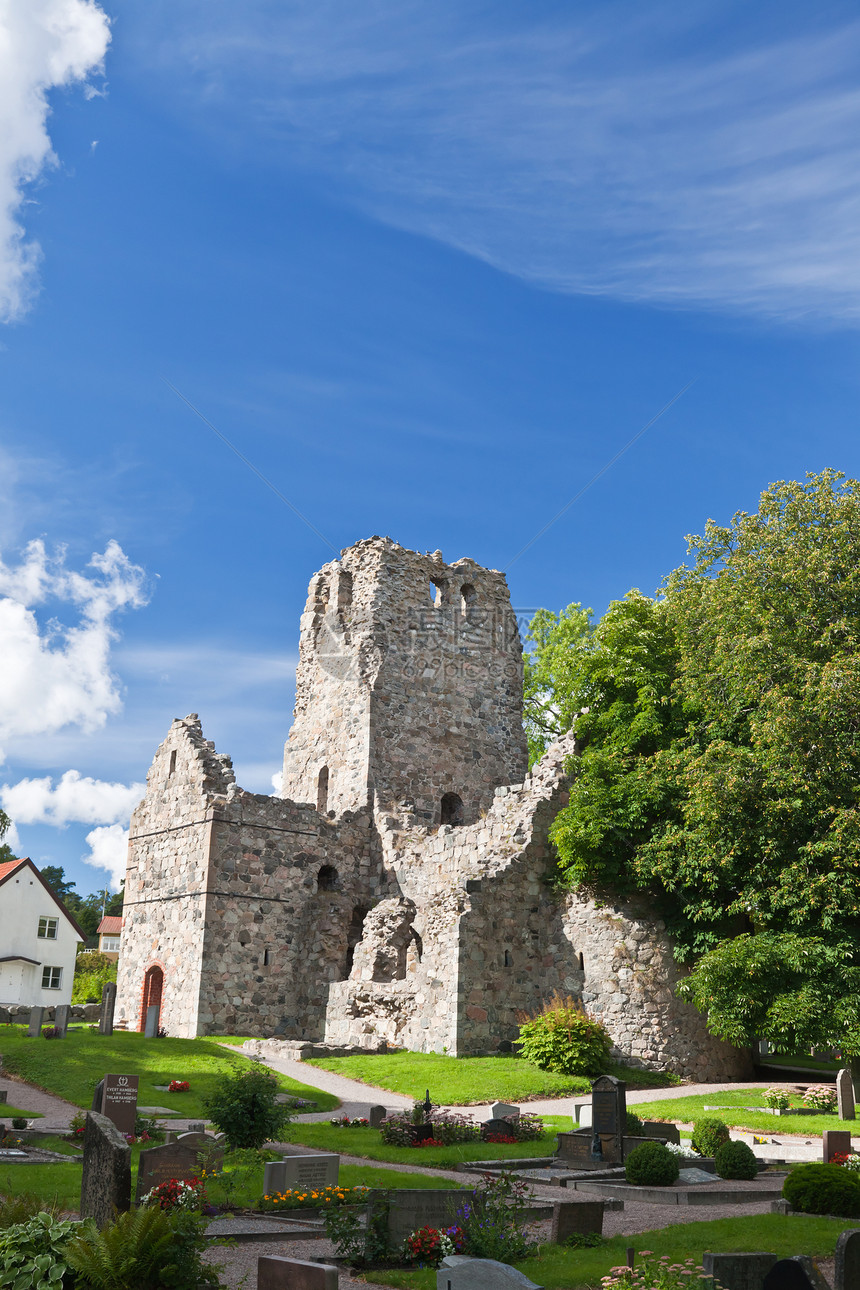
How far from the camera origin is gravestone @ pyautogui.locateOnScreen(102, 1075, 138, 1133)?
16312 millimetres

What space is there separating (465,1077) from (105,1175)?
1614cm

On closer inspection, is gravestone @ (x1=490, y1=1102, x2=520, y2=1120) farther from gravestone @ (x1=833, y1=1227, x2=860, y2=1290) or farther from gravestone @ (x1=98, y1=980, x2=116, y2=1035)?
gravestone @ (x1=98, y1=980, x2=116, y2=1035)

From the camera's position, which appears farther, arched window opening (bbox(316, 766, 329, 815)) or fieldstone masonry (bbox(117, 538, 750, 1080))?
arched window opening (bbox(316, 766, 329, 815))

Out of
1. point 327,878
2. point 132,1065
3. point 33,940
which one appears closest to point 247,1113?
point 132,1065

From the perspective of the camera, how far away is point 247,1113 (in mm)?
16375

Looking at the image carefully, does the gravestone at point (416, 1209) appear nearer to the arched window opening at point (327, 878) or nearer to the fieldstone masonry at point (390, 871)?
the fieldstone masonry at point (390, 871)

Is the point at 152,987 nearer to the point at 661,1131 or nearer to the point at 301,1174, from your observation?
the point at 661,1131

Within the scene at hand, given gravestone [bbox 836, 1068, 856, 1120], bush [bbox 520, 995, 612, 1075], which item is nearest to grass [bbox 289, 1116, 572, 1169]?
bush [bbox 520, 995, 612, 1075]

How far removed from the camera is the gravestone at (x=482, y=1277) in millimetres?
8258

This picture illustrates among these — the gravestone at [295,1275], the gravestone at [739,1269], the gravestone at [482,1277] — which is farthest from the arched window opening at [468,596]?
the gravestone at [295,1275]

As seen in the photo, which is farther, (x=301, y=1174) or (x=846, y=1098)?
(x=846, y=1098)

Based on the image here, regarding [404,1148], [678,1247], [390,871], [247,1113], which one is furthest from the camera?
[390,871]

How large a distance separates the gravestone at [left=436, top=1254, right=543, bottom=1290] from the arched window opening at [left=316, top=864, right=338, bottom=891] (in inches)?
1027

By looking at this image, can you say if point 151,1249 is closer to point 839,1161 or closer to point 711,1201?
point 711,1201
